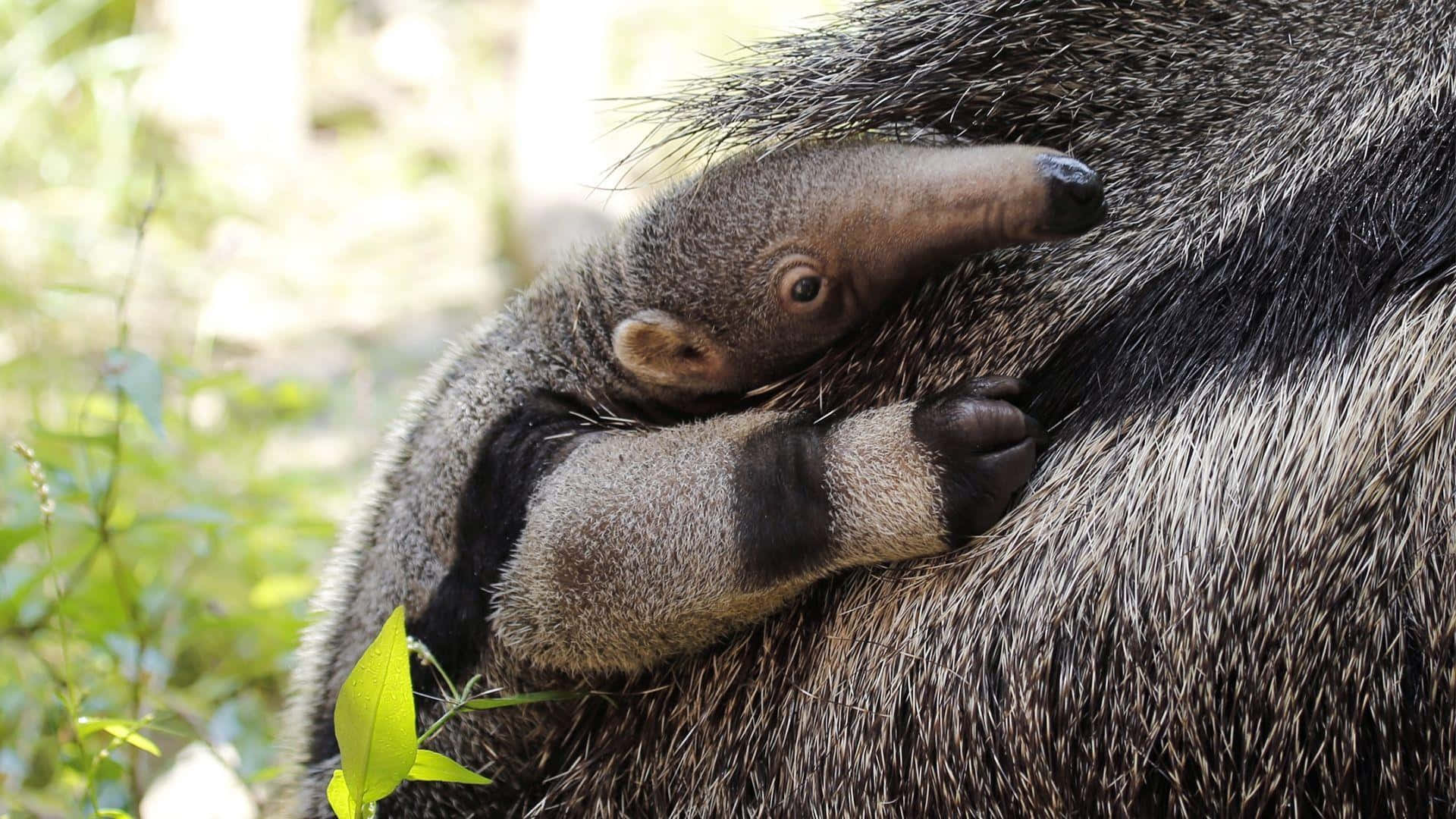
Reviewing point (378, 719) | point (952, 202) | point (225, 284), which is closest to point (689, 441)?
point (952, 202)

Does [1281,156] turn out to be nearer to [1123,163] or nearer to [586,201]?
[1123,163]

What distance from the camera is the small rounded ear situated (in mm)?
2549

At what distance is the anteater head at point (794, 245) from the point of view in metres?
2.19

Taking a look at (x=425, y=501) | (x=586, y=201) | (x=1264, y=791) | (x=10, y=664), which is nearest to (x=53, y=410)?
(x=10, y=664)

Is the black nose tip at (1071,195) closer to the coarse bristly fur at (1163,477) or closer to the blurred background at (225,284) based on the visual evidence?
the coarse bristly fur at (1163,477)

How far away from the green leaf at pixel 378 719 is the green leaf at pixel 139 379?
3.74ft

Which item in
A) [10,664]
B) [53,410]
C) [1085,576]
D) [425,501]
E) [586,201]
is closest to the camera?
[1085,576]

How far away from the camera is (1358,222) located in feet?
6.42

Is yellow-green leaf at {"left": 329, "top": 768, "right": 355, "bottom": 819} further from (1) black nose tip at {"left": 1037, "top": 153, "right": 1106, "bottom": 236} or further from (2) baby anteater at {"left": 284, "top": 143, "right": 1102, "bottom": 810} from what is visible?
(1) black nose tip at {"left": 1037, "top": 153, "right": 1106, "bottom": 236}

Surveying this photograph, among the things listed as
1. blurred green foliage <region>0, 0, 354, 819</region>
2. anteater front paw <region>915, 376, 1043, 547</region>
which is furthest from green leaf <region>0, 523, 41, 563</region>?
anteater front paw <region>915, 376, 1043, 547</region>

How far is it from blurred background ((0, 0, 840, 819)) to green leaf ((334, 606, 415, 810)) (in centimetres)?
68

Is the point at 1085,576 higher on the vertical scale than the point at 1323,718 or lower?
higher

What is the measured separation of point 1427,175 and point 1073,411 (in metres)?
0.64

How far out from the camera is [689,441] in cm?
231
